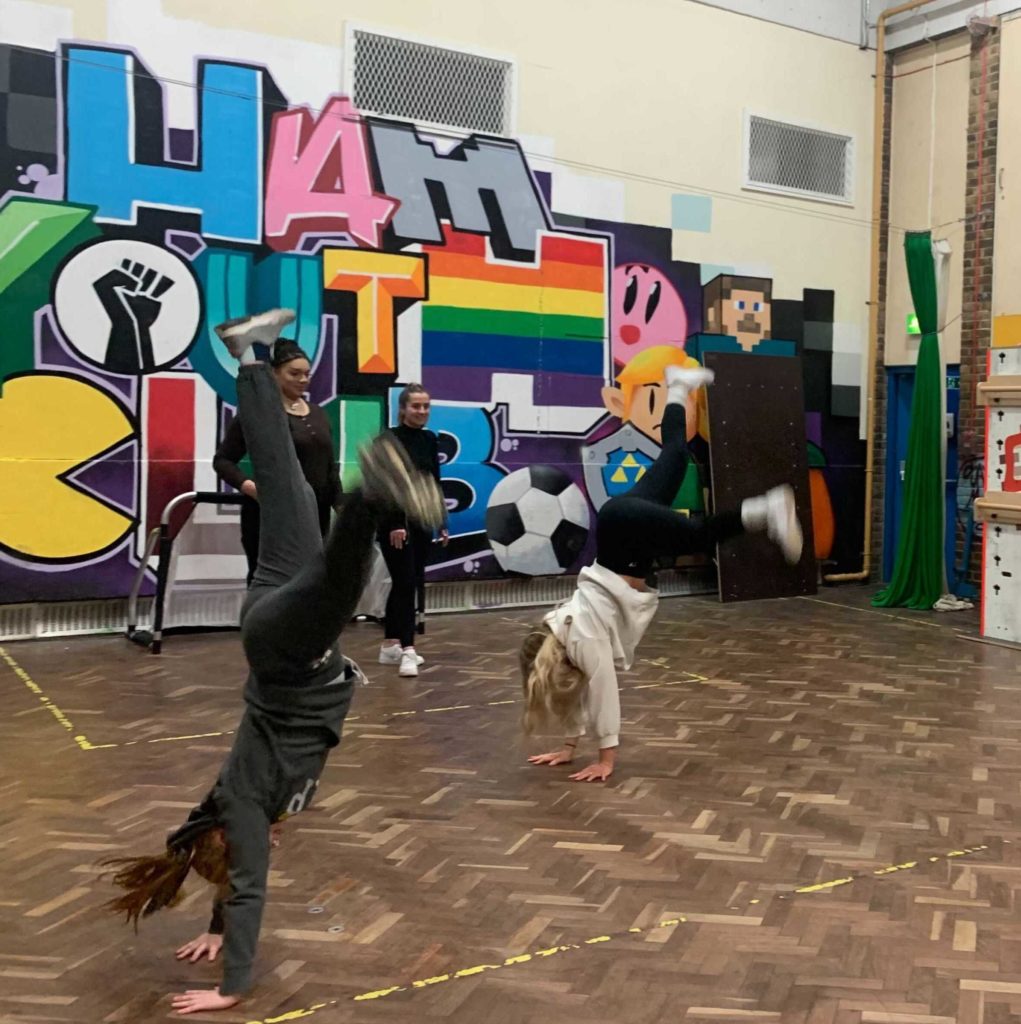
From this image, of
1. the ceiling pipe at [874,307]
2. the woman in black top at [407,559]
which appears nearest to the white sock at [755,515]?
the woman in black top at [407,559]

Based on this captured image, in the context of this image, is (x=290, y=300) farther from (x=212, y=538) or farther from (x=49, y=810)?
(x=49, y=810)

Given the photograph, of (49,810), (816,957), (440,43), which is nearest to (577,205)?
(440,43)

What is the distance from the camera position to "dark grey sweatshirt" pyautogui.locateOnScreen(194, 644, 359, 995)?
7.97 feet

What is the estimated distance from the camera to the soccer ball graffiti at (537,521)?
26.9 ft

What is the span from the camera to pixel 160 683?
18.4 ft

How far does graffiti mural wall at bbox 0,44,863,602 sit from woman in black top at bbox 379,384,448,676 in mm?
1521

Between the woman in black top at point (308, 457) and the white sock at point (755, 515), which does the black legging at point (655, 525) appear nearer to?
the white sock at point (755, 515)

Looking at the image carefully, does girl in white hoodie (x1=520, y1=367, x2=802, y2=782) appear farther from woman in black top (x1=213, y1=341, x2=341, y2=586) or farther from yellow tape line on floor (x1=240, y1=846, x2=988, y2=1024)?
woman in black top (x1=213, y1=341, x2=341, y2=586)

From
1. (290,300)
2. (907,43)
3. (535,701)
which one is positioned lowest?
(535,701)

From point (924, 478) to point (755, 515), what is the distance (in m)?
5.81

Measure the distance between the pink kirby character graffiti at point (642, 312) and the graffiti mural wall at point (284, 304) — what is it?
2 cm

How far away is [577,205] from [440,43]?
1.52 meters

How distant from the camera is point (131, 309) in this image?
22.5 feet

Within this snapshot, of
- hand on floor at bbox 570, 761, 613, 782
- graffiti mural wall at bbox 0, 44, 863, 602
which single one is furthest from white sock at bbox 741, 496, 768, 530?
graffiti mural wall at bbox 0, 44, 863, 602
